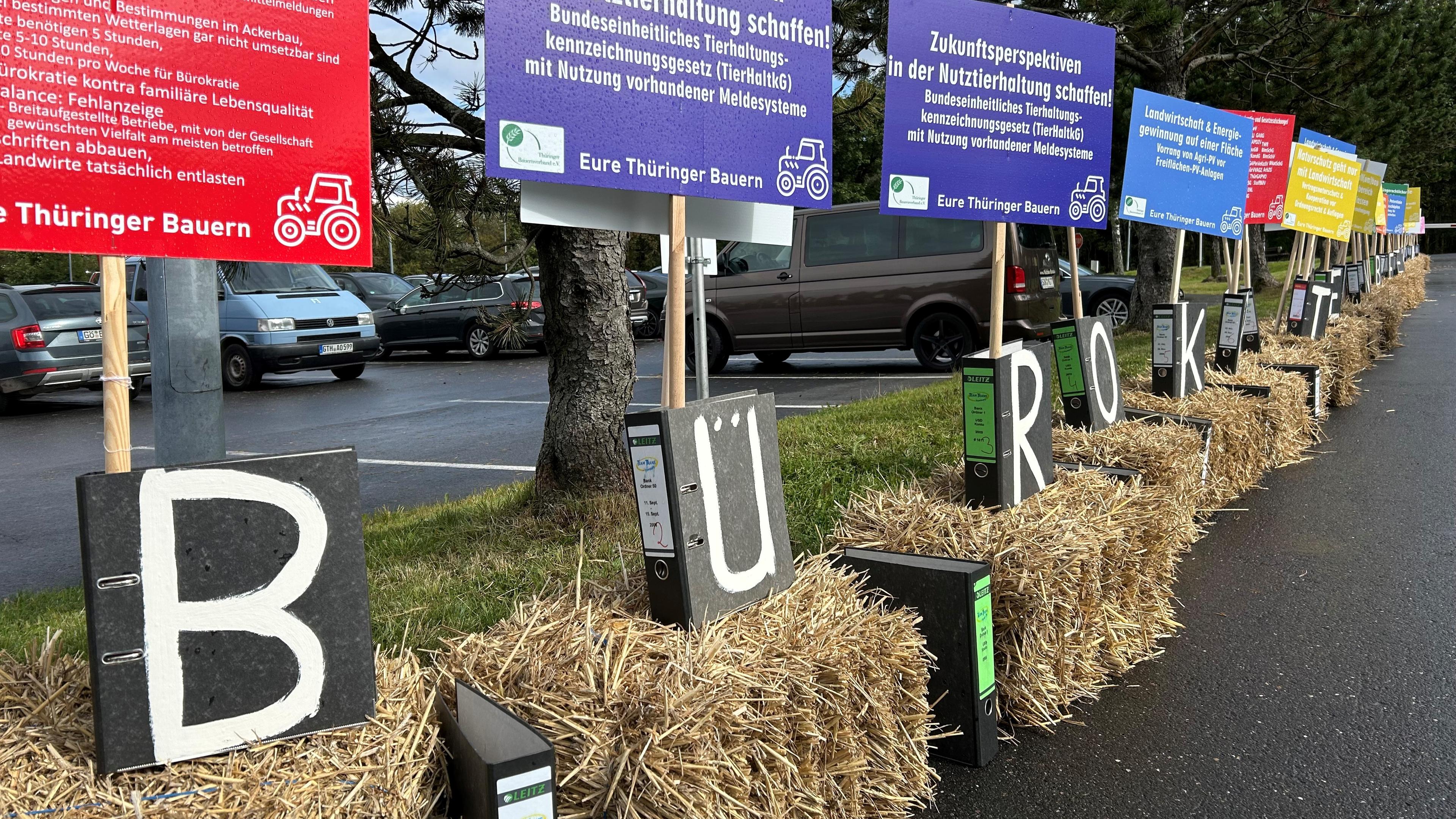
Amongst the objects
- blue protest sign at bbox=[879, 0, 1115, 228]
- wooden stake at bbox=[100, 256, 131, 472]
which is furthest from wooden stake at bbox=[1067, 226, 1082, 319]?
wooden stake at bbox=[100, 256, 131, 472]

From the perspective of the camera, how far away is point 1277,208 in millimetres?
10445

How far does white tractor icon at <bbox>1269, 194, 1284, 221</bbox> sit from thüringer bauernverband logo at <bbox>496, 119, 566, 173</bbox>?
9.30 meters

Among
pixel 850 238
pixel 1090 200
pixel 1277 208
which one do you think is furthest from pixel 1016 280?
pixel 1090 200

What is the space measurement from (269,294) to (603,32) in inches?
541

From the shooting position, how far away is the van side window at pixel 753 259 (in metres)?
13.5

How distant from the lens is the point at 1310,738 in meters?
3.39

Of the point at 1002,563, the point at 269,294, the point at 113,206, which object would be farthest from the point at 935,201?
the point at 269,294

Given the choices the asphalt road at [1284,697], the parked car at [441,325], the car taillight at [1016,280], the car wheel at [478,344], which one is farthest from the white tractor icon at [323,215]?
the car wheel at [478,344]

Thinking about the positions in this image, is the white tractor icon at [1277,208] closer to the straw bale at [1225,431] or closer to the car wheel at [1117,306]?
the straw bale at [1225,431]

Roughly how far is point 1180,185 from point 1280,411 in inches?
63.2

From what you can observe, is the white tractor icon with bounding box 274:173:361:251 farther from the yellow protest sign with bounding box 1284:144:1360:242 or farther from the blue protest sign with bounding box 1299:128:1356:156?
the blue protest sign with bounding box 1299:128:1356:156

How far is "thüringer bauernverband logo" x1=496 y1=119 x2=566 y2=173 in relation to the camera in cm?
282

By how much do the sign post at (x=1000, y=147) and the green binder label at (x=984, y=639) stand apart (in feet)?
2.56

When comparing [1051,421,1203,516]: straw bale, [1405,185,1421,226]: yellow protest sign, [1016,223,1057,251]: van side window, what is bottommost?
[1051,421,1203,516]: straw bale
